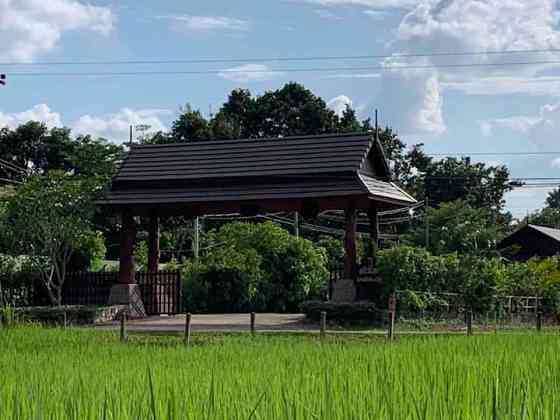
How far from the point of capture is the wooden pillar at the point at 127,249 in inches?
855

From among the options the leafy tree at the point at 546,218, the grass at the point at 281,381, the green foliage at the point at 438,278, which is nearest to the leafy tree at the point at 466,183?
the leafy tree at the point at 546,218

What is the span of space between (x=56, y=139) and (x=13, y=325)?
28.8m

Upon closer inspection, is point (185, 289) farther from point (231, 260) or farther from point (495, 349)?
point (495, 349)

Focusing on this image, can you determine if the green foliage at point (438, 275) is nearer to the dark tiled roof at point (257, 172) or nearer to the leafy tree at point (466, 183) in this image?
the dark tiled roof at point (257, 172)

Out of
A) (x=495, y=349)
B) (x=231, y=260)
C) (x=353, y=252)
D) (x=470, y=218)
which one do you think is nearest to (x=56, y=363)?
(x=495, y=349)

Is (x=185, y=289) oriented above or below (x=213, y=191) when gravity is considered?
below

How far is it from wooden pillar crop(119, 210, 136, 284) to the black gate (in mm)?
553

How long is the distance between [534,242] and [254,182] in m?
25.1

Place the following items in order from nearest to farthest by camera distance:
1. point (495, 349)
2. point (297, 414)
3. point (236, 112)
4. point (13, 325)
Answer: point (297, 414) → point (495, 349) → point (13, 325) → point (236, 112)

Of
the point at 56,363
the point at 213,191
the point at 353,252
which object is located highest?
the point at 213,191

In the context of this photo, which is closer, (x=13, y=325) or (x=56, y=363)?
(x=56, y=363)

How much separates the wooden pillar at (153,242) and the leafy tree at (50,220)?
1.60 metres

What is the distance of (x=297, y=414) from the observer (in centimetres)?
411

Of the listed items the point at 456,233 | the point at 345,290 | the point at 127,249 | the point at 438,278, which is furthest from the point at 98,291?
the point at 456,233
